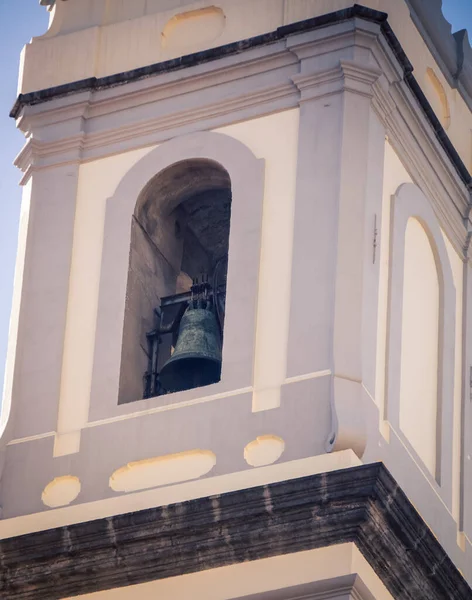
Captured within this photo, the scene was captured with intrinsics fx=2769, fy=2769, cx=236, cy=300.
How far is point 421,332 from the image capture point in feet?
73.9

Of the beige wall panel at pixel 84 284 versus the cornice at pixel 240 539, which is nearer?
the cornice at pixel 240 539

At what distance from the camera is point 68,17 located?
23.7 metres

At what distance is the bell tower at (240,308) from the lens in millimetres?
19828

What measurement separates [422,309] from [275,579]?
3835 millimetres

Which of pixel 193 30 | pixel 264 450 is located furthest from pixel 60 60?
pixel 264 450

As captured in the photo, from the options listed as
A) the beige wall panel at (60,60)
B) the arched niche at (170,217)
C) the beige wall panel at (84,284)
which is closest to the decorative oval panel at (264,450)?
the arched niche at (170,217)

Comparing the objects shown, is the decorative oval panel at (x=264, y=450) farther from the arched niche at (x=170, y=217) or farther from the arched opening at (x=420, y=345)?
the arched opening at (x=420, y=345)

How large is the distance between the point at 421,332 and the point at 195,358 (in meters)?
2.08

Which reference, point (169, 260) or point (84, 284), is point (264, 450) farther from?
point (169, 260)

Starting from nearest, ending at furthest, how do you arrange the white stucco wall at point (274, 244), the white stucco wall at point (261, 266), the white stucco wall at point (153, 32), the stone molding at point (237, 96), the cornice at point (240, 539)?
the cornice at point (240, 539), the white stucco wall at point (274, 244), the white stucco wall at point (261, 266), the stone molding at point (237, 96), the white stucco wall at point (153, 32)

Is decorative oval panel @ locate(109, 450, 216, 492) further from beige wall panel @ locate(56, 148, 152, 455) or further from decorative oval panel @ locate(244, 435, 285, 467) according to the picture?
beige wall panel @ locate(56, 148, 152, 455)

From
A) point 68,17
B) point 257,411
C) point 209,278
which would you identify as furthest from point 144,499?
point 68,17

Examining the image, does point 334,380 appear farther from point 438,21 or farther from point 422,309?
point 438,21

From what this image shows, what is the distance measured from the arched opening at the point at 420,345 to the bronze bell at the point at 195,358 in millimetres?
1495
